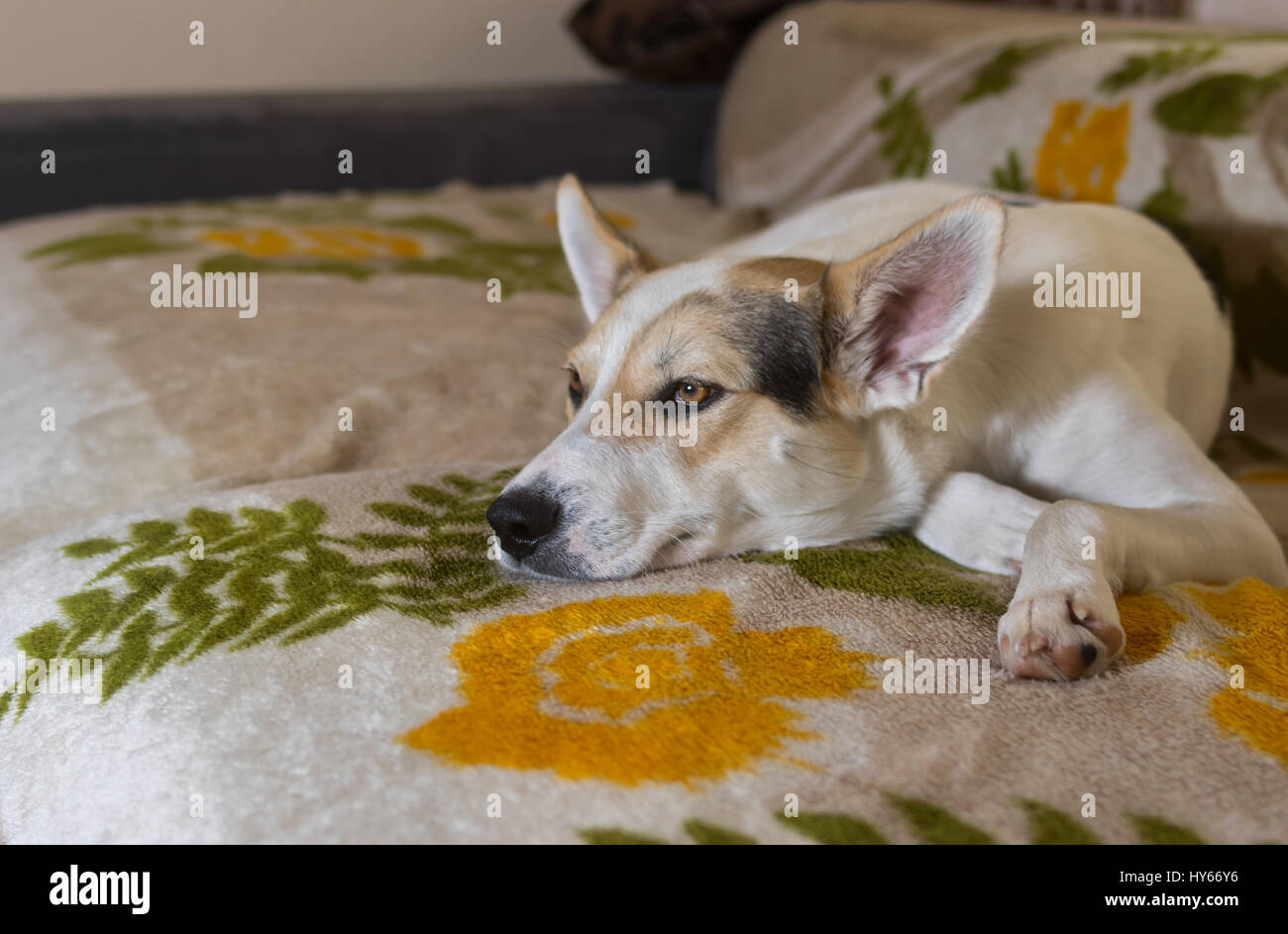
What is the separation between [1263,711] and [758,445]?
30.6 inches

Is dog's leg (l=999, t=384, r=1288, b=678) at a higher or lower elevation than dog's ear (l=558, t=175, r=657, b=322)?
lower

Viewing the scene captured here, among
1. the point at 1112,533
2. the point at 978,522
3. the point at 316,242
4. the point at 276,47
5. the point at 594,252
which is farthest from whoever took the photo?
the point at 276,47

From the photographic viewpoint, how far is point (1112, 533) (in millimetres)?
1641

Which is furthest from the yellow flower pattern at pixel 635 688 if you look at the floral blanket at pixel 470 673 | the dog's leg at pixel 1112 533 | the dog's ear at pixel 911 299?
the dog's ear at pixel 911 299

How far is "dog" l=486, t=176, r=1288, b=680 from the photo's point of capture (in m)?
1.72

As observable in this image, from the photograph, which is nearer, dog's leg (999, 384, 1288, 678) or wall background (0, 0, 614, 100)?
dog's leg (999, 384, 1288, 678)

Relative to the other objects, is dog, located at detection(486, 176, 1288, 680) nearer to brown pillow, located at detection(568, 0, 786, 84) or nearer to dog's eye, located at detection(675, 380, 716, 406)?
dog's eye, located at detection(675, 380, 716, 406)

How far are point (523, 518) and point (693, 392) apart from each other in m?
0.34

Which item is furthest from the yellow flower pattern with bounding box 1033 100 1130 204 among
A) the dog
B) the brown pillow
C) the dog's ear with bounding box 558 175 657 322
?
the brown pillow

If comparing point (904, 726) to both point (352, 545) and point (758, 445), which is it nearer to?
point (758, 445)

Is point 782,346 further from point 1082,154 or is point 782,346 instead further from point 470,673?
point 1082,154

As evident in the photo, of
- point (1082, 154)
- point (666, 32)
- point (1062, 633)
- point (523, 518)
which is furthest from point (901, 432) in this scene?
point (666, 32)

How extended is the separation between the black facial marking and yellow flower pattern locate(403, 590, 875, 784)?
0.37 m

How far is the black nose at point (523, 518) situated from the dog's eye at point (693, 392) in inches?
10.9
